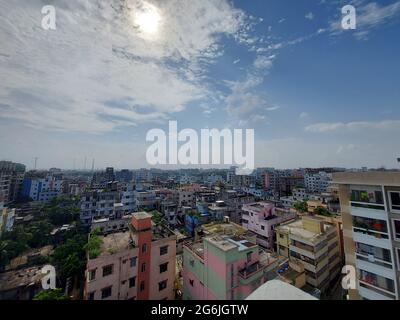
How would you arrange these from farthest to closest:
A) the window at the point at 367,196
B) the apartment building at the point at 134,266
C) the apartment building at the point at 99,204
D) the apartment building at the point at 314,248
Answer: the apartment building at the point at 99,204, the apartment building at the point at 314,248, the apartment building at the point at 134,266, the window at the point at 367,196

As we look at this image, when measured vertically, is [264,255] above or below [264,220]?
below

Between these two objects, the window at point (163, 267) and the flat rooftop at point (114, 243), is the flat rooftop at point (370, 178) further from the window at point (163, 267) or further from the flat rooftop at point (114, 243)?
the flat rooftop at point (114, 243)

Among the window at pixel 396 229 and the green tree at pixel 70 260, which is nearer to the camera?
the window at pixel 396 229

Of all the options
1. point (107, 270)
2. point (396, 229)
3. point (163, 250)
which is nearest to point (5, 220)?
point (107, 270)

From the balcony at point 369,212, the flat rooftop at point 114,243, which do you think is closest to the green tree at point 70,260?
the flat rooftop at point 114,243

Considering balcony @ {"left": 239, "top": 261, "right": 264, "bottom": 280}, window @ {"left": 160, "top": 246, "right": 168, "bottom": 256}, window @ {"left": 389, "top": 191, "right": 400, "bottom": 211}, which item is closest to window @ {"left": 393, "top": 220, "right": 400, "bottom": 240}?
window @ {"left": 389, "top": 191, "right": 400, "bottom": 211}

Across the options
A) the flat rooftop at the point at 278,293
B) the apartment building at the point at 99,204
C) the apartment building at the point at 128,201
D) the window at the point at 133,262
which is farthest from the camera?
the apartment building at the point at 128,201

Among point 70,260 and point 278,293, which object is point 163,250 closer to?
point 70,260
